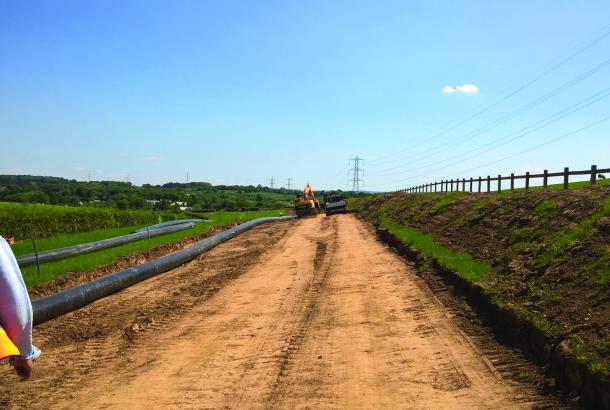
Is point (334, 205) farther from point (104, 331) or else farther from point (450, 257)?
point (104, 331)

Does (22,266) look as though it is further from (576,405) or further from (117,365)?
(576,405)

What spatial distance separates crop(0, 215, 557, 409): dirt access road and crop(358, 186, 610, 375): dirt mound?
1118 mm

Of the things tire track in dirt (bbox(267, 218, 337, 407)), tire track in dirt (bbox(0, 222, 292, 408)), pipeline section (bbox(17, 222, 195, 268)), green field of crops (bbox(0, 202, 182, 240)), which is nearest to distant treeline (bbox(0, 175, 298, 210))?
green field of crops (bbox(0, 202, 182, 240))

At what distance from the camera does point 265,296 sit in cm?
1160

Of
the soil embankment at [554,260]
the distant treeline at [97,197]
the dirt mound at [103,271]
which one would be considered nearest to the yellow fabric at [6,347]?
the soil embankment at [554,260]

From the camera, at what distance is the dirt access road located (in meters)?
5.84

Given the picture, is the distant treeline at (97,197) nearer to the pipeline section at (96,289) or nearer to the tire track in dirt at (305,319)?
the pipeline section at (96,289)

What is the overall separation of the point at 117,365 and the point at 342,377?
10.8 ft

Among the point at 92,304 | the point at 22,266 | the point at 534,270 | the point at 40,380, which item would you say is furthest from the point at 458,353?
the point at 22,266

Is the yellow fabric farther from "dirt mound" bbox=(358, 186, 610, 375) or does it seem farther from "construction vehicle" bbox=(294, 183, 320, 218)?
"construction vehicle" bbox=(294, 183, 320, 218)

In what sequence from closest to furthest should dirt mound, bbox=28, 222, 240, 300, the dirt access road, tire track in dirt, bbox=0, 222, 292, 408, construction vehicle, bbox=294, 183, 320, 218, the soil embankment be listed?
the dirt access road
tire track in dirt, bbox=0, 222, 292, 408
the soil embankment
dirt mound, bbox=28, 222, 240, 300
construction vehicle, bbox=294, 183, 320, 218

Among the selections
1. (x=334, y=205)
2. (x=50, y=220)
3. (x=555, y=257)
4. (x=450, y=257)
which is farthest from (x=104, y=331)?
(x=334, y=205)

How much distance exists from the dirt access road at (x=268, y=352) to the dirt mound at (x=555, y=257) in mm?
1118

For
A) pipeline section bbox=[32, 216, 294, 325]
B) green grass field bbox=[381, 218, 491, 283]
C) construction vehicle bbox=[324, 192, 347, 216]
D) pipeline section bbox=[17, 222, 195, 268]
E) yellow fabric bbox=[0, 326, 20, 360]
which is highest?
construction vehicle bbox=[324, 192, 347, 216]
